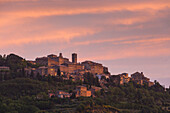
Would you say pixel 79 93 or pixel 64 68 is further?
pixel 64 68

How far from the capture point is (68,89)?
70.2 meters

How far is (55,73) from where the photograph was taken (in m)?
80.1

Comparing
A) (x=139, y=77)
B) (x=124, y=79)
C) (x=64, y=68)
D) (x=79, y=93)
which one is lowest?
(x=79, y=93)

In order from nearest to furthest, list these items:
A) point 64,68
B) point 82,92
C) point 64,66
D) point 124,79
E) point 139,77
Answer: point 82,92 < point 64,68 < point 64,66 < point 124,79 < point 139,77

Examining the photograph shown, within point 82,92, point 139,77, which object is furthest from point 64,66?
point 139,77

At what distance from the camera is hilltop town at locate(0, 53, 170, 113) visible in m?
59.2

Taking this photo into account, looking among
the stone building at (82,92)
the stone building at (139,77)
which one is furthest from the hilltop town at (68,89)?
the stone building at (139,77)

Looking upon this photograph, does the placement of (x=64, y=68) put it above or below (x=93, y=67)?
below

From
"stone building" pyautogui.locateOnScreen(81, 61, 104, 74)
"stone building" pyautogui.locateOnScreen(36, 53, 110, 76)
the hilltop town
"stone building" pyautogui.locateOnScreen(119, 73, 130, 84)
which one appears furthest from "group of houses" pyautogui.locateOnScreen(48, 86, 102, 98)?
"stone building" pyautogui.locateOnScreen(81, 61, 104, 74)

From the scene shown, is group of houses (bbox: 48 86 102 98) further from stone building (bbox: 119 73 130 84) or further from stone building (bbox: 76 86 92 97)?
stone building (bbox: 119 73 130 84)

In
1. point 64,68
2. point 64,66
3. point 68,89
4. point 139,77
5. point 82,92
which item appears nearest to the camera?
point 82,92

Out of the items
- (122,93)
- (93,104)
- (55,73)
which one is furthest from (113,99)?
(55,73)

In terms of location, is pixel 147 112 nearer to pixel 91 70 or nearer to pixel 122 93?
pixel 122 93

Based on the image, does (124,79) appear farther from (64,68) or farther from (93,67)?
(64,68)
